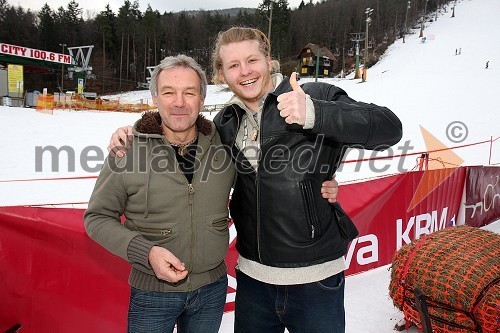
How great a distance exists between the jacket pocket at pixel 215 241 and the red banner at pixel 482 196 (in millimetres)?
5395

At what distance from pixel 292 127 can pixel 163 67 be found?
73 cm

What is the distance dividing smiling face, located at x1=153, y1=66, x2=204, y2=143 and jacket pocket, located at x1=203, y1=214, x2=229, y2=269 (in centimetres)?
51

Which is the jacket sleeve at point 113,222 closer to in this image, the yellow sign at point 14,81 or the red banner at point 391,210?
the red banner at point 391,210

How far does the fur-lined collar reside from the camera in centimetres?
192

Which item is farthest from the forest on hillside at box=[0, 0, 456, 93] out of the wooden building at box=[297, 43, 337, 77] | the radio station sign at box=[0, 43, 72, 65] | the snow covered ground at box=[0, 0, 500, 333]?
the snow covered ground at box=[0, 0, 500, 333]

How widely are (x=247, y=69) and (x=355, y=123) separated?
0.66 m

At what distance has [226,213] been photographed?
201cm

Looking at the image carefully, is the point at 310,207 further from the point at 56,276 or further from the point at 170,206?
the point at 56,276

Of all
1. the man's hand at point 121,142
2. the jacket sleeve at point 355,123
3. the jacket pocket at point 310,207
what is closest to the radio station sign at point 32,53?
the man's hand at point 121,142

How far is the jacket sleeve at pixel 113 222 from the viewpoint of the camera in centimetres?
171

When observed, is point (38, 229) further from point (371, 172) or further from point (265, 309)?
point (371, 172)

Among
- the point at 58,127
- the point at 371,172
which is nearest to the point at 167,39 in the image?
the point at 58,127

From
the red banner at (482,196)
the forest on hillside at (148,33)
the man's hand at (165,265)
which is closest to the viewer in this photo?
the man's hand at (165,265)

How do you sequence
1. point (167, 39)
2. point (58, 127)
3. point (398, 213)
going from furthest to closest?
1. point (167, 39)
2. point (58, 127)
3. point (398, 213)
